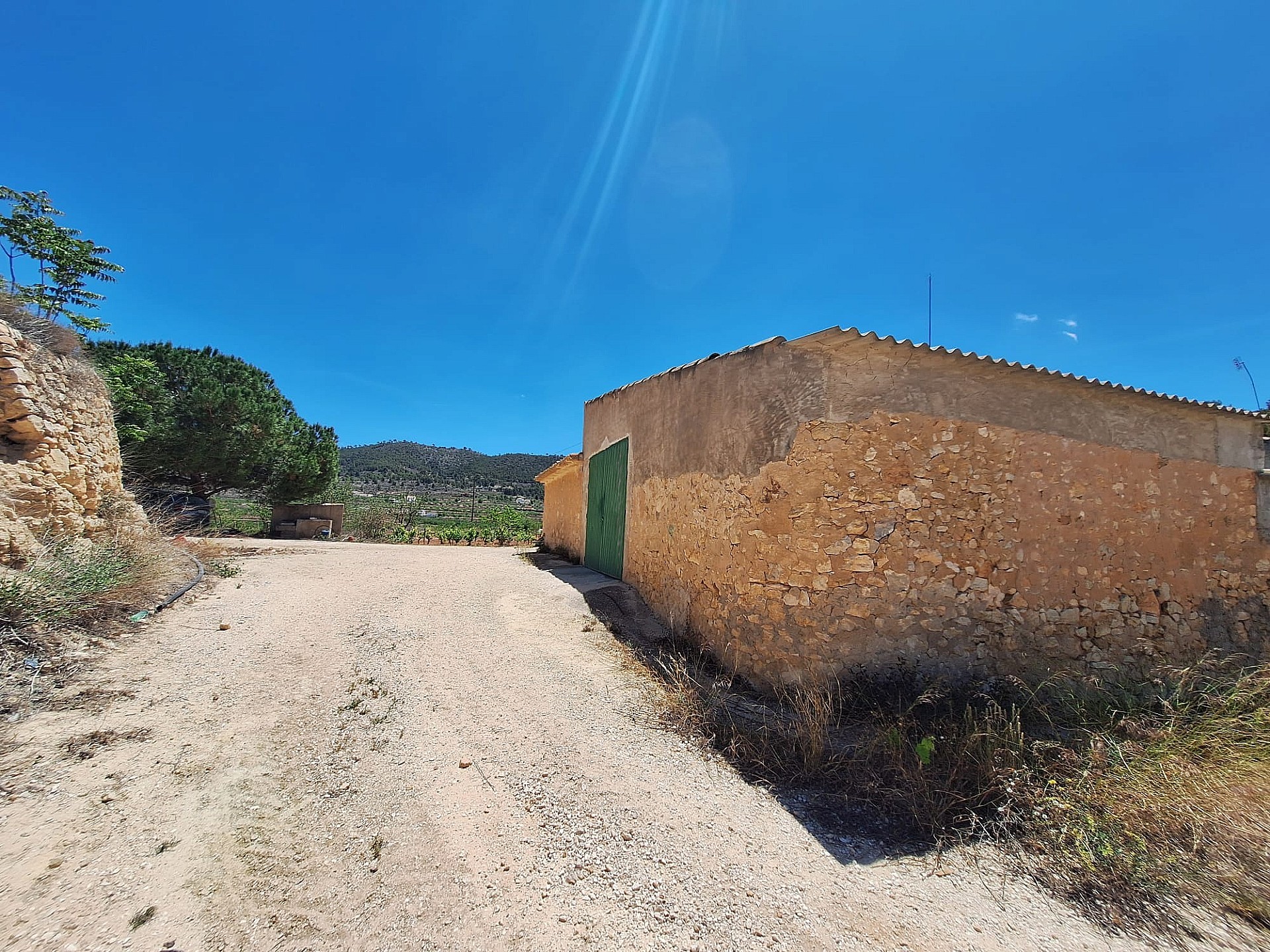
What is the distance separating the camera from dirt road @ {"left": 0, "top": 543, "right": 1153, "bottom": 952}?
7.05 ft

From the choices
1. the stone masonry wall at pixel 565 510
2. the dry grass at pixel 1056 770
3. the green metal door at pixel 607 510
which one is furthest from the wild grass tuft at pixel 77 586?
the stone masonry wall at pixel 565 510

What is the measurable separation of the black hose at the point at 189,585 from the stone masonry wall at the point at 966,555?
17.2 ft

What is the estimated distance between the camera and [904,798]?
3.24 meters

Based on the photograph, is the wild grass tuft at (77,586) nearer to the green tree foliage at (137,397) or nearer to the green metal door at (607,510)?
the green metal door at (607,510)

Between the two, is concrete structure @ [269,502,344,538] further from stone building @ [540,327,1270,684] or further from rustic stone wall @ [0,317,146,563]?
stone building @ [540,327,1270,684]

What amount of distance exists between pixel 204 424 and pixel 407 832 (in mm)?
16057

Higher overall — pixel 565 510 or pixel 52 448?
pixel 52 448

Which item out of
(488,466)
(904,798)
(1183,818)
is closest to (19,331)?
(904,798)

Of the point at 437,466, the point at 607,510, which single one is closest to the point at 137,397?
the point at 607,510

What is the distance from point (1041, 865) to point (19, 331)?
9775 mm

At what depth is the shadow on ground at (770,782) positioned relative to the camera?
2934mm

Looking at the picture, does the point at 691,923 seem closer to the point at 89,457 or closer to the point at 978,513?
the point at 978,513

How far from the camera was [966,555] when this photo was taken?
181 inches

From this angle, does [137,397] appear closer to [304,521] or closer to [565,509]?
[304,521]
